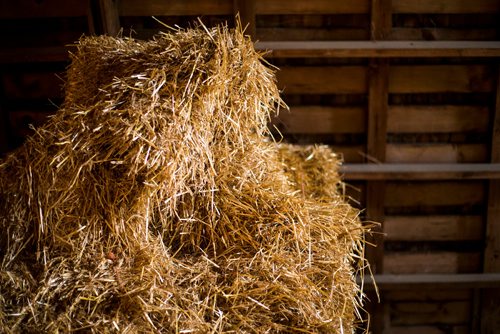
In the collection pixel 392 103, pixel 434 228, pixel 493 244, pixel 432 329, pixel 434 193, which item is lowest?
pixel 432 329

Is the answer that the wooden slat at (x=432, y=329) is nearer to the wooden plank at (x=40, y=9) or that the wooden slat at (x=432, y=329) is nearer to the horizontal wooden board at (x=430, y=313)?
the horizontal wooden board at (x=430, y=313)

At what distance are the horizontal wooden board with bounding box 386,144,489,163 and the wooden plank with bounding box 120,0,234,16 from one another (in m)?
1.34

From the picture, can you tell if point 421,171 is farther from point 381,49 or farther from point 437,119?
point 381,49

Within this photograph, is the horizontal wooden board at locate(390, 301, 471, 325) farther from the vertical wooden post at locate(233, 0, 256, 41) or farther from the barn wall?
the vertical wooden post at locate(233, 0, 256, 41)

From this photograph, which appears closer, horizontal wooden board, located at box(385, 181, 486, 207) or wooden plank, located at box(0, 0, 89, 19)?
wooden plank, located at box(0, 0, 89, 19)

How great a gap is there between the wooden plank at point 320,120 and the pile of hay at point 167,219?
114 centimetres

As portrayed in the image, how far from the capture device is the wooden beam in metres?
3.07

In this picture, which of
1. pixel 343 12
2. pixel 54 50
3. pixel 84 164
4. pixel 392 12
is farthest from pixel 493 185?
pixel 54 50

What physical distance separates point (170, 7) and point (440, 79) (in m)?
1.67

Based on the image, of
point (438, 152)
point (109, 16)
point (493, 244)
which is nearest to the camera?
point (109, 16)

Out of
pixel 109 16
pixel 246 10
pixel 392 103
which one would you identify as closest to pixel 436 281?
pixel 392 103

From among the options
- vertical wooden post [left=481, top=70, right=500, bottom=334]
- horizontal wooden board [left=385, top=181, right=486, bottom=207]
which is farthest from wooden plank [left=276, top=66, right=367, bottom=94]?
vertical wooden post [left=481, top=70, right=500, bottom=334]

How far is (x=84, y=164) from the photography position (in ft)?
4.96

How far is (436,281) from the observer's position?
308 cm
